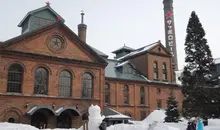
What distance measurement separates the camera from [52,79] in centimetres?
2803

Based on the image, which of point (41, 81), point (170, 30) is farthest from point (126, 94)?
point (170, 30)

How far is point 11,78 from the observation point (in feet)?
85.4

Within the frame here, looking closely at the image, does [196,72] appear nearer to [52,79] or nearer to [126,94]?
[126,94]

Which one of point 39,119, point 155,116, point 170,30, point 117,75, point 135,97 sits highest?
point 170,30

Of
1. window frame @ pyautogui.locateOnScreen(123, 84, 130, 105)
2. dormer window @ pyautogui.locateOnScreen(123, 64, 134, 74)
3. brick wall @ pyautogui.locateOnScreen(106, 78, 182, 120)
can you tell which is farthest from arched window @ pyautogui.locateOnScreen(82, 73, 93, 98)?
dormer window @ pyautogui.locateOnScreen(123, 64, 134, 74)

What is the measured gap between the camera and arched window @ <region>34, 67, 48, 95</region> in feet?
89.6

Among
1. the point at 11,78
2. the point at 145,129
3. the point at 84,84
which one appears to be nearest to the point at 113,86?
the point at 84,84

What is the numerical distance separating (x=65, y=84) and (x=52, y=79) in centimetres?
173

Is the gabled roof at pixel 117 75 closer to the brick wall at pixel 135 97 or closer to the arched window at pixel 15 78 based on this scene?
the brick wall at pixel 135 97

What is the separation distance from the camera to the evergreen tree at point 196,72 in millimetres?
27656

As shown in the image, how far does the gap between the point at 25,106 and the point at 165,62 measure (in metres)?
25.3

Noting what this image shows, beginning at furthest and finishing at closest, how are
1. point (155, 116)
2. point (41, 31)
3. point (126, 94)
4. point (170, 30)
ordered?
point (170, 30), point (126, 94), point (155, 116), point (41, 31)

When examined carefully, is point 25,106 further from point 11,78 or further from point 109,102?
point 109,102

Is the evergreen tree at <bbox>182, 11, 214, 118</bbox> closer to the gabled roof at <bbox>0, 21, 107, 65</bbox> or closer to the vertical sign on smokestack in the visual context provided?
the gabled roof at <bbox>0, 21, 107, 65</bbox>
